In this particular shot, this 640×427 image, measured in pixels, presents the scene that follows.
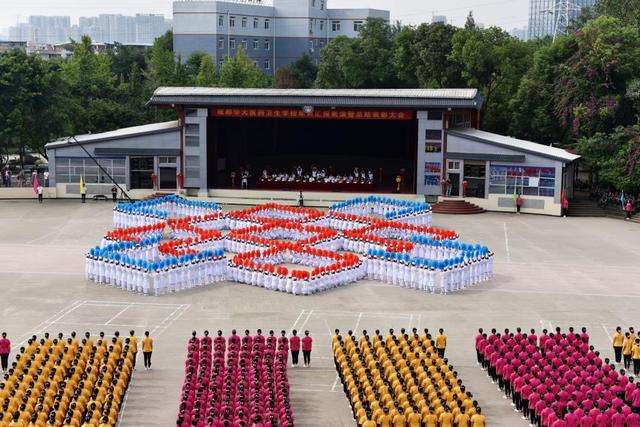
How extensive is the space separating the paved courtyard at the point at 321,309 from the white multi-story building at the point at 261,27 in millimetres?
57475

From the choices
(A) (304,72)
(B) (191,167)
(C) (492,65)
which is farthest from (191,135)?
(A) (304,72)

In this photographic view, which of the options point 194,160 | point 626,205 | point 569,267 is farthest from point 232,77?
point 569,267

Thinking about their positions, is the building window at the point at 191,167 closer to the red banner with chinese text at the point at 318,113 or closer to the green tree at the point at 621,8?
the red banner with chinese text at the point at 318,113

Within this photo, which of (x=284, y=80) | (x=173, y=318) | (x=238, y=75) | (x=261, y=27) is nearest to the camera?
(x=173, y=318)

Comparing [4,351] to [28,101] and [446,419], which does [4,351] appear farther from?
[28,101]

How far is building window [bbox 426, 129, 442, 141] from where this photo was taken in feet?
142

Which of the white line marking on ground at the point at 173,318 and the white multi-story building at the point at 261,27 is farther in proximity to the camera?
the white multi-story building at the point at 261,27

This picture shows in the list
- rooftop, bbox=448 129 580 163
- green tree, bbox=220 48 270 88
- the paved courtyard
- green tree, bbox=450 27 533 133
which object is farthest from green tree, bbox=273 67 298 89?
the paved courtyard

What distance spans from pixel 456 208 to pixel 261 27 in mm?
55496

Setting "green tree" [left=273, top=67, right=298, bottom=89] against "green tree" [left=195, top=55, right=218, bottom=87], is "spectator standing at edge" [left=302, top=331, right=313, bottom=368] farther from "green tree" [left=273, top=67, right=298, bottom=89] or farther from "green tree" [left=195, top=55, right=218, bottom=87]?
"green tree" [left=273, top=67, right=298, bottom=89]

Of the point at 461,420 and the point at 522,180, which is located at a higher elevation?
the point at 522,180

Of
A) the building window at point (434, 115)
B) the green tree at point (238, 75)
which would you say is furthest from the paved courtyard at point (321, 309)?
the green tree at point (238, 75)

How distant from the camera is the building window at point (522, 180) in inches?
1629

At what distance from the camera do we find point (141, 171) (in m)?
45.1
